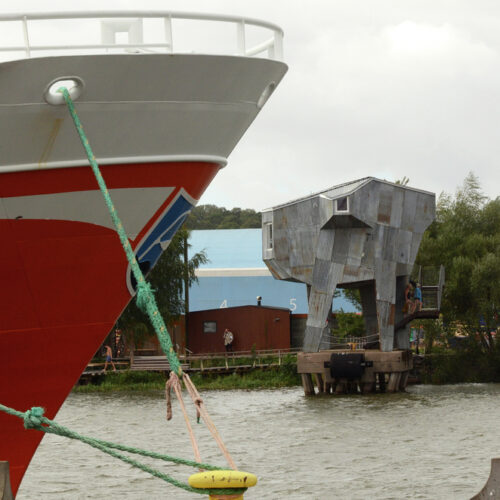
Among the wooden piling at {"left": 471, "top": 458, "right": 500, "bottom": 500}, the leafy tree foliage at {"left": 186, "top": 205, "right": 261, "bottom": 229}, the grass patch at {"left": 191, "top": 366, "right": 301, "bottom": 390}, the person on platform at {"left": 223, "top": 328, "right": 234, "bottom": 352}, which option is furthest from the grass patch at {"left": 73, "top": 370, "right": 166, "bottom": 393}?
the leafy tree foliage at {"left": 186, "top": 205, "right": 261, "bottom": 229}

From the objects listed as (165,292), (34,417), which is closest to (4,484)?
(34,417)

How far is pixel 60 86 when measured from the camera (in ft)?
32.0

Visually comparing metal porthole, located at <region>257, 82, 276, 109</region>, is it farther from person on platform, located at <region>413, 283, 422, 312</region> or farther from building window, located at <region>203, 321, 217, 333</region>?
building window, located at <region>203, 321, 217, 333</region>

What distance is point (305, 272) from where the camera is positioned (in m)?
38.3

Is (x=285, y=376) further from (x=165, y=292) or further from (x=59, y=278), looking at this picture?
(x=59, y=278)

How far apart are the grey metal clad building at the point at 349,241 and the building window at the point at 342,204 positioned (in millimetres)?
34

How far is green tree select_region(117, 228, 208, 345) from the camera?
45156 mm

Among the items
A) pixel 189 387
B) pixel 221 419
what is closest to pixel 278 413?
pixel 221 419

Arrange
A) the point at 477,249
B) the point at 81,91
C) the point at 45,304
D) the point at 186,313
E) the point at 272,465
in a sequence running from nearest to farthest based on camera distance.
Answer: the point at 81,91 → the point at 45,304 → the point at 272,465 → the point at 477,249 → the point at 186,313

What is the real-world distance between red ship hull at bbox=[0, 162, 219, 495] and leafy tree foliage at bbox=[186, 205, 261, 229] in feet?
304

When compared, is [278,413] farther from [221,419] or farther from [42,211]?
[42,211]

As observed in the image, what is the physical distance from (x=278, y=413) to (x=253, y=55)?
22.7 metres

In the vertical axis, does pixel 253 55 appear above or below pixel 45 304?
above

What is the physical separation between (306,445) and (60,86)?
16.5 m
